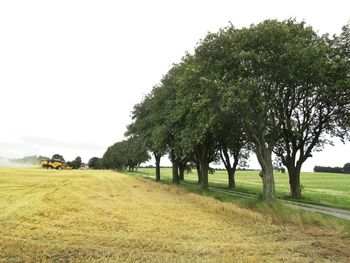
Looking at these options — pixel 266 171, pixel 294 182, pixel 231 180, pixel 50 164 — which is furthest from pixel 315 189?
pixel 50 164

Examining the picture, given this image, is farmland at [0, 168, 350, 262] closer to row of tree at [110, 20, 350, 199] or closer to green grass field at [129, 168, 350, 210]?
row of tree at [110, 20, 350, 199]

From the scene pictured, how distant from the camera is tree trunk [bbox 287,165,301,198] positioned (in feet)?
119

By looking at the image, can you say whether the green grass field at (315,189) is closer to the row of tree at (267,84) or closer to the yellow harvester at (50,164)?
the row of tree at (267,84)

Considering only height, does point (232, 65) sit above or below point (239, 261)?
above

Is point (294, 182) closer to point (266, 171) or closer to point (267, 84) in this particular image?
point (266, 171)

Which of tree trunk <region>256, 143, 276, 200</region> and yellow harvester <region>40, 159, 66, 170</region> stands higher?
yellow harvester <region>40, 159, 66, 170</region>

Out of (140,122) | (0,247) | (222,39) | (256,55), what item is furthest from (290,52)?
(140,122)

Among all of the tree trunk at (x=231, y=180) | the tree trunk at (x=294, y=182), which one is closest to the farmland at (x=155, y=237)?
the tree trunk at (x=294, y=182)

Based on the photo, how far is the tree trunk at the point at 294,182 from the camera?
36.2 m

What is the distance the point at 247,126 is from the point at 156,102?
2086 centimetres

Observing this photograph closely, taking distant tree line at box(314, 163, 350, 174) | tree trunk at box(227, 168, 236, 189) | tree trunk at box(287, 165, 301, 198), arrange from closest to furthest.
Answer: tree trunk at box(287, 165, 301, 198), tree trunk at box(227, 168, 236, 189), distant tree line at box(314, 163, 350, 174)

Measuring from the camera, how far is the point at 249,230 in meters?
15.5

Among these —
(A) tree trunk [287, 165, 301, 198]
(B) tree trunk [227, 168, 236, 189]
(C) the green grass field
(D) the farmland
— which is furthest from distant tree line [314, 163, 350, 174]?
(D) the farmland

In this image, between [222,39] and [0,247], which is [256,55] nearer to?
[222,39]
